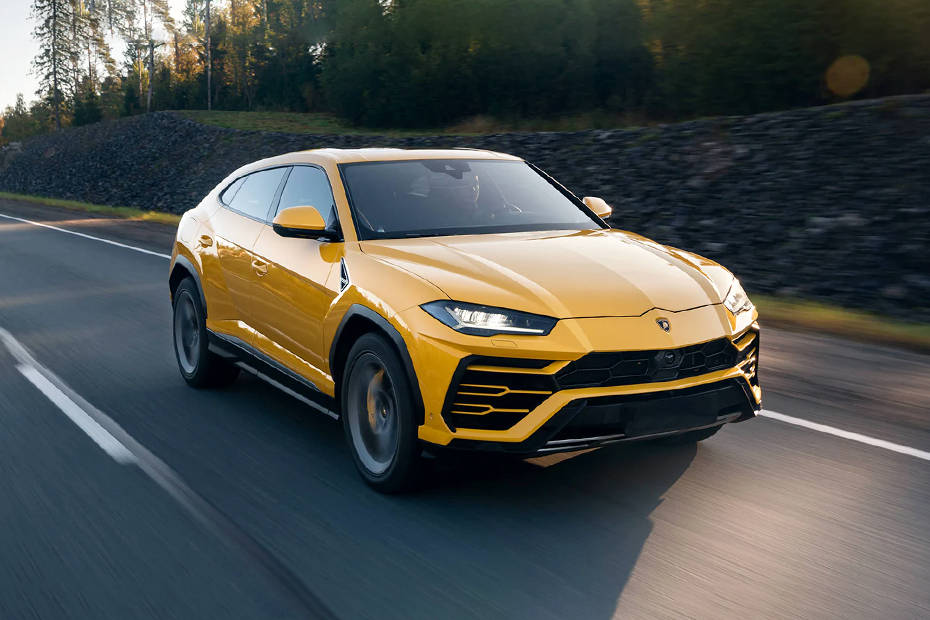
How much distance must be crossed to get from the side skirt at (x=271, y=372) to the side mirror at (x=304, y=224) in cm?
79

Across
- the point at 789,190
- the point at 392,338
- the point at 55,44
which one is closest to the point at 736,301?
the point at 392,338

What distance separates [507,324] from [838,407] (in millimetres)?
3072

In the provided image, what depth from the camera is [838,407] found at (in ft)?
20.5

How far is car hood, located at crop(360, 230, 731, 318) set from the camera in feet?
13.9

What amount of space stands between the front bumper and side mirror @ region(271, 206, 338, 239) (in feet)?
3.65

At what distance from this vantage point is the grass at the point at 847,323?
28.4ft

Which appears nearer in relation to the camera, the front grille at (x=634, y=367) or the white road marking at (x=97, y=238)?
the front grille at (x=634, y=367)

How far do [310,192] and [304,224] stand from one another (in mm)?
691

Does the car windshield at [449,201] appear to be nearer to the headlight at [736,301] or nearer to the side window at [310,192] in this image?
the side window at [310,192]

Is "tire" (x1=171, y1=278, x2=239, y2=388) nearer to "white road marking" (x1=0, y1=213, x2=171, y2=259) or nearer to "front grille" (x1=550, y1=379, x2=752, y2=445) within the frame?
"front grille" (x1=550, y1=379, x2=752, y2=445)

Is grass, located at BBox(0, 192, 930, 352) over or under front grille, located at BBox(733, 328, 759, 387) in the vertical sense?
under

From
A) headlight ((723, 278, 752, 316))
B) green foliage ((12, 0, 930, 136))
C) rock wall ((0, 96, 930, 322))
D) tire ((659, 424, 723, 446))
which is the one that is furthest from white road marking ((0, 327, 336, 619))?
green foliage ((12, 0, 930, 136))

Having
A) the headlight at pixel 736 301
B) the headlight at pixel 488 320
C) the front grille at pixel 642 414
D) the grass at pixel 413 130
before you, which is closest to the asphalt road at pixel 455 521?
the front grille at pixel 642 414

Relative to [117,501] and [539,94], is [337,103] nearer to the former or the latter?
[539,94]
